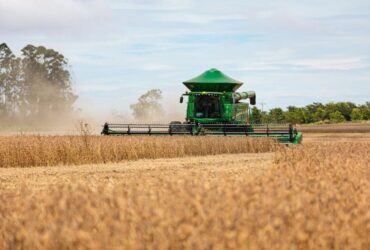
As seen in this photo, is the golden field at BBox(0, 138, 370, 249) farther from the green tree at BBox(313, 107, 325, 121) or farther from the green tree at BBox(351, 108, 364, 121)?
the green tree at BBox(351, 108, 364, 121)

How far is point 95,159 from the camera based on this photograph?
20.2m

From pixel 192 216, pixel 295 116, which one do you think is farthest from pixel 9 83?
pixel 192 216

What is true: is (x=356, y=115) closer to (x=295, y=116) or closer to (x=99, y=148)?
(x=295, y=116)

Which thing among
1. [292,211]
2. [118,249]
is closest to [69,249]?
[118,249]

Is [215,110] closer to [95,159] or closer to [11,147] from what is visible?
[95,159]

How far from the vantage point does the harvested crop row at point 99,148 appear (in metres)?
19.2

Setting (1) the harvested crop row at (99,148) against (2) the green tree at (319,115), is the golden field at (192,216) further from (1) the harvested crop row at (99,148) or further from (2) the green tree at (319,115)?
(2) the green tree at (319,115)

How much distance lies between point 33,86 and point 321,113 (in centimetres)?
2818

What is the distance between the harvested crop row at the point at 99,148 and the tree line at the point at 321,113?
4321 centimetres

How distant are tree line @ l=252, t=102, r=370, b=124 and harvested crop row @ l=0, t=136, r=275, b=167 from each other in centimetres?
4321

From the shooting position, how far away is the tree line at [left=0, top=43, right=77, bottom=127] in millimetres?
61844

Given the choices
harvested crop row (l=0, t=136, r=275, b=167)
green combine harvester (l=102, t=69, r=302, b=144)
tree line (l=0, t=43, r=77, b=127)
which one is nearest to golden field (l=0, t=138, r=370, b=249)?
harvested crop row (l=0, t=136, r=275, b=167)

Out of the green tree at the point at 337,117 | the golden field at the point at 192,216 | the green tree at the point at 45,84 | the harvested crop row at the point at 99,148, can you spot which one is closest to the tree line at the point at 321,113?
the green tree at the point at 337,117

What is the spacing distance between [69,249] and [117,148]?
17.1 m
